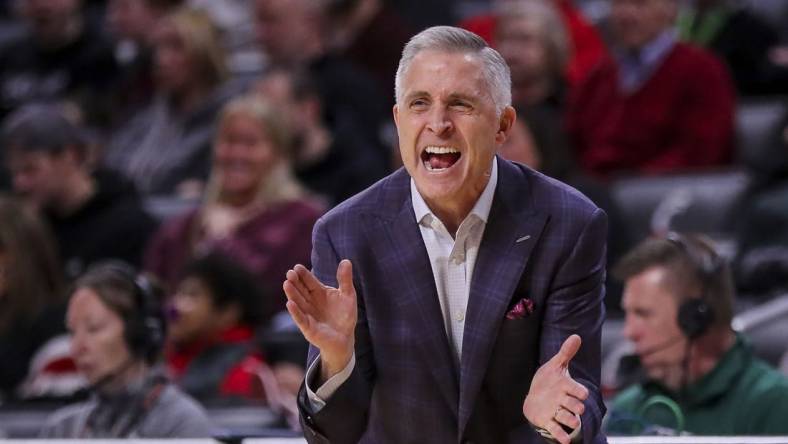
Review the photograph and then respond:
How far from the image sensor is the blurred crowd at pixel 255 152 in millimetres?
4273

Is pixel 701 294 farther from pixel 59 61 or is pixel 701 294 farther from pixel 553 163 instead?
pixel 59 61

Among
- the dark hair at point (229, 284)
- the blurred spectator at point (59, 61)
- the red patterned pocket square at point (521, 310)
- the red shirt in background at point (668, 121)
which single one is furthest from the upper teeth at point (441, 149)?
the blurred spectator at point (59, 61)

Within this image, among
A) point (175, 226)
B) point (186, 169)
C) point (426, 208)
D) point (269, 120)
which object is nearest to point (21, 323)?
point (175, 226)

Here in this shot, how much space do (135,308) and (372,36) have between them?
2.81m

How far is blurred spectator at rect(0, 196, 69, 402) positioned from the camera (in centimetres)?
473

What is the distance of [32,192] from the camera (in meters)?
5.49

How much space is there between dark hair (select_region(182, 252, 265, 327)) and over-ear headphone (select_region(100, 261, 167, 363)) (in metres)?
0.74

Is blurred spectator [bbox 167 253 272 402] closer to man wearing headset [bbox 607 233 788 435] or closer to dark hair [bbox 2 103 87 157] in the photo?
dark hair [bbox 2 103 87 157]

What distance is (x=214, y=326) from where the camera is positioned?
14.7ft

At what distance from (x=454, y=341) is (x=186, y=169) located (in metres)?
4.00

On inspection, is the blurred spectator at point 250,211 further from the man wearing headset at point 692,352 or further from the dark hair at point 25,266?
the man wearing headset at point 692,352

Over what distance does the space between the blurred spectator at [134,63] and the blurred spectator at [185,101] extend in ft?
1.61

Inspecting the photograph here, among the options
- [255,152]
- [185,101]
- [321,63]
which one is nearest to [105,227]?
[255,152]

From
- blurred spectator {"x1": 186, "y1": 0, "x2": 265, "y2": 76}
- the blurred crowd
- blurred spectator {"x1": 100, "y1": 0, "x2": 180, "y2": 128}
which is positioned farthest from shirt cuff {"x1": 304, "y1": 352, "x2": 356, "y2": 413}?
blurred spectator {"x1": 186, "y1": 0, "x2": 265, "y2": 76}
